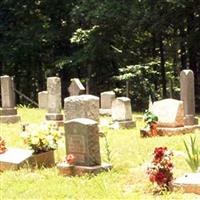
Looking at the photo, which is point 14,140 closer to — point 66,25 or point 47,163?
point 47,163

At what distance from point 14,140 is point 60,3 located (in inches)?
798

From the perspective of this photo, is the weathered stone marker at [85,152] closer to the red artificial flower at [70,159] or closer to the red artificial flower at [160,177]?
the red artificial flower at [70,159]

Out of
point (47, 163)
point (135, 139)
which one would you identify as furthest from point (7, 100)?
point (47, 163)

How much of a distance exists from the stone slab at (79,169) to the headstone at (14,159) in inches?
38.2

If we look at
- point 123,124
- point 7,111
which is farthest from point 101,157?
point 7,111

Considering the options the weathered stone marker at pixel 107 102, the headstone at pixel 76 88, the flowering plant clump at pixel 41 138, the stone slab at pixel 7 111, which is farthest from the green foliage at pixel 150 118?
the weathered stone marker at pixel 107 102

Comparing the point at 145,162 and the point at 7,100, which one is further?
the point at 7,100

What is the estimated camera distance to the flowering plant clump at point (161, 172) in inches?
354

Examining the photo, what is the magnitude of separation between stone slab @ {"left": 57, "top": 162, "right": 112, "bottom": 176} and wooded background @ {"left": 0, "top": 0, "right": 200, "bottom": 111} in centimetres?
1609

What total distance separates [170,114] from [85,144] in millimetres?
5619

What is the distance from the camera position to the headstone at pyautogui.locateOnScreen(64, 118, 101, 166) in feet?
34.6

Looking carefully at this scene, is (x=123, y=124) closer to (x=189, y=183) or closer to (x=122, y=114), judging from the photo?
(x=122, y=114)

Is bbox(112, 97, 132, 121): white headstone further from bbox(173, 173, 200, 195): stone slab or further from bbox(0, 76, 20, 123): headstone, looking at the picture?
bbox(173, 173, 200, 195): stone slab

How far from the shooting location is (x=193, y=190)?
8633 mm
